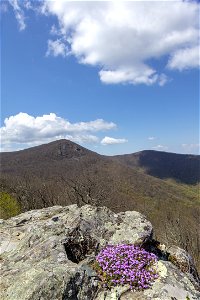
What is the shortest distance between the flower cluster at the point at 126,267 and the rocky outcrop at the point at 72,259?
0.23m

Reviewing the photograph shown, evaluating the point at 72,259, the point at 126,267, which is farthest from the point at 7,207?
the point at 126,267

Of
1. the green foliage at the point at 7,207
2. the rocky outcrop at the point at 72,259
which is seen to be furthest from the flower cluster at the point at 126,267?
the green foliage at the point at 7,207

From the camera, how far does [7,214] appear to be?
181ft

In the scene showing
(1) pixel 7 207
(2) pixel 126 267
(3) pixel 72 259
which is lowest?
(1) pixel 7 207

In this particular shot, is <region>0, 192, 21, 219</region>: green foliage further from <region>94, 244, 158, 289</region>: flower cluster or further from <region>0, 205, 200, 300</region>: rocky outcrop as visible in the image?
<region>94, 244, 158, 289</region>: flower cluster

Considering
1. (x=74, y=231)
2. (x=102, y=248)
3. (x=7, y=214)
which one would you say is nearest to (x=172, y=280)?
(x=102, y=248)

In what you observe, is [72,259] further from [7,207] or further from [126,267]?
[7,207]

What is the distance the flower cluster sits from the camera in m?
10.2

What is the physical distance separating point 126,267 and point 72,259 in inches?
87.2

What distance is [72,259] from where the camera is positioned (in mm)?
11992

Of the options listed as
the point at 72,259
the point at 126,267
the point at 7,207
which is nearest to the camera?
the point at 126,267

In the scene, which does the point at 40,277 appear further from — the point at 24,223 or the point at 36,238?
the point at 24,223

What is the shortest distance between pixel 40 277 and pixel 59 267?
0.67m

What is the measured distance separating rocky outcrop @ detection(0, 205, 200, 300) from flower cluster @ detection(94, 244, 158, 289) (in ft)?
0.77
